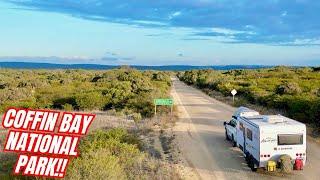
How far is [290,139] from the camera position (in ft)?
55.6

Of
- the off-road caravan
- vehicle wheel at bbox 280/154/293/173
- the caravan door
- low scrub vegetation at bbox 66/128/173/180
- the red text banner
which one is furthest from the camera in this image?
the caravan door

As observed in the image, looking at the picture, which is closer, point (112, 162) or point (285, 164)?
point (112, 162)

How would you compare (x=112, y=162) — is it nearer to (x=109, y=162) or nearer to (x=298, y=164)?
(x=109, y=162)

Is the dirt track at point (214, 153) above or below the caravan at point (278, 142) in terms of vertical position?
below

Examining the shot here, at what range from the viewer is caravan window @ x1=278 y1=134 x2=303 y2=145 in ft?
55.4

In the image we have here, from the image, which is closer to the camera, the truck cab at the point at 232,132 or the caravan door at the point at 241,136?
the caravan door at the point at 241,136

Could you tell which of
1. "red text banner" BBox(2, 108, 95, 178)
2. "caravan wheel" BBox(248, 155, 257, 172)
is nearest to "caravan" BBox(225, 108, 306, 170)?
"caravan wheel" BBox(248, 155, 257, 172)

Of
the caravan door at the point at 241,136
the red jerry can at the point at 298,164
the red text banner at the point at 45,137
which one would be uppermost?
the red text banner at the point at 45,137

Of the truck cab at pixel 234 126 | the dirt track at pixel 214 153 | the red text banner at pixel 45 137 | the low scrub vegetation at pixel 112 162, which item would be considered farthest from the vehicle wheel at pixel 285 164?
the red text banner at pixel 45 137

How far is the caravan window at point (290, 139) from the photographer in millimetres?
16891

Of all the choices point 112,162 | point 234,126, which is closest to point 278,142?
point 234,126

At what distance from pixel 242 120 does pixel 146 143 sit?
4.96 metres

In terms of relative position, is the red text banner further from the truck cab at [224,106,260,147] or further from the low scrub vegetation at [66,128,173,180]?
the truck cab at [224,106,260,147]

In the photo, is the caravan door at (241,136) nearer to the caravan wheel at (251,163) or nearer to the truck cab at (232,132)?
the truck cab at (232,132)
